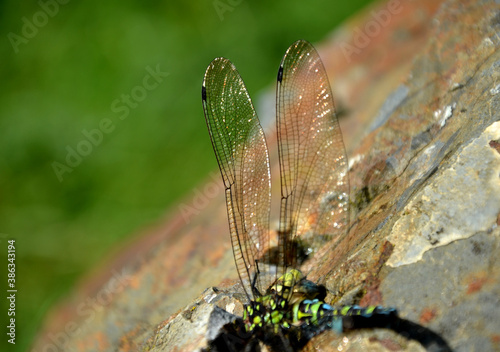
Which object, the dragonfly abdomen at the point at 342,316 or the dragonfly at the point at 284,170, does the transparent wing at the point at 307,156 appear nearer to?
the dragonfly at the point at 284,170

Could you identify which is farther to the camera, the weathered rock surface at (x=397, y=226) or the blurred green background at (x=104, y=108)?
the blurred green background at (x=104, y=108)

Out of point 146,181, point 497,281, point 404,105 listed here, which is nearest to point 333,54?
point 404,105

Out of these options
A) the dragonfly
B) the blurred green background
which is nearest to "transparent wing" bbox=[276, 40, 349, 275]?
the dragonfly

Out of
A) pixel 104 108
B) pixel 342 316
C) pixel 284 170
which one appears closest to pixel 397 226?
pixel 342 316

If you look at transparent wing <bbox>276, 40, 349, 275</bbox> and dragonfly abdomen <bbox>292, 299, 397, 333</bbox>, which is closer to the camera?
dragonfly abdomen <bbox>292, 299, 397, 333</bbox>

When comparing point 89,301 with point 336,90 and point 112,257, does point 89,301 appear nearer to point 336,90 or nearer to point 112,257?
point 112,257

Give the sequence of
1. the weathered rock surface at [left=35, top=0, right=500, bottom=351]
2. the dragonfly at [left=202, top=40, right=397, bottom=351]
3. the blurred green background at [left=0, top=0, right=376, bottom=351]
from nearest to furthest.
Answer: the weathered rock surface at [left=35, top=0, right=500, bottom=351]
the dragonfly at [left=202, top=40, right=397, bottom=351]
the blurred green background at [left=0, top=0, right=376, bottom=351]

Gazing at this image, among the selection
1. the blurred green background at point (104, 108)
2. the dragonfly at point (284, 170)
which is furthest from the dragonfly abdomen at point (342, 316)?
the blurred green background at point (104, 108)

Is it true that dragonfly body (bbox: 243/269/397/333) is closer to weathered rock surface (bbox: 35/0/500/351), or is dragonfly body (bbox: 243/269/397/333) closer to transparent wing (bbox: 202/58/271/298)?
weathered rock surface (bbox: 35/0/500/351)
